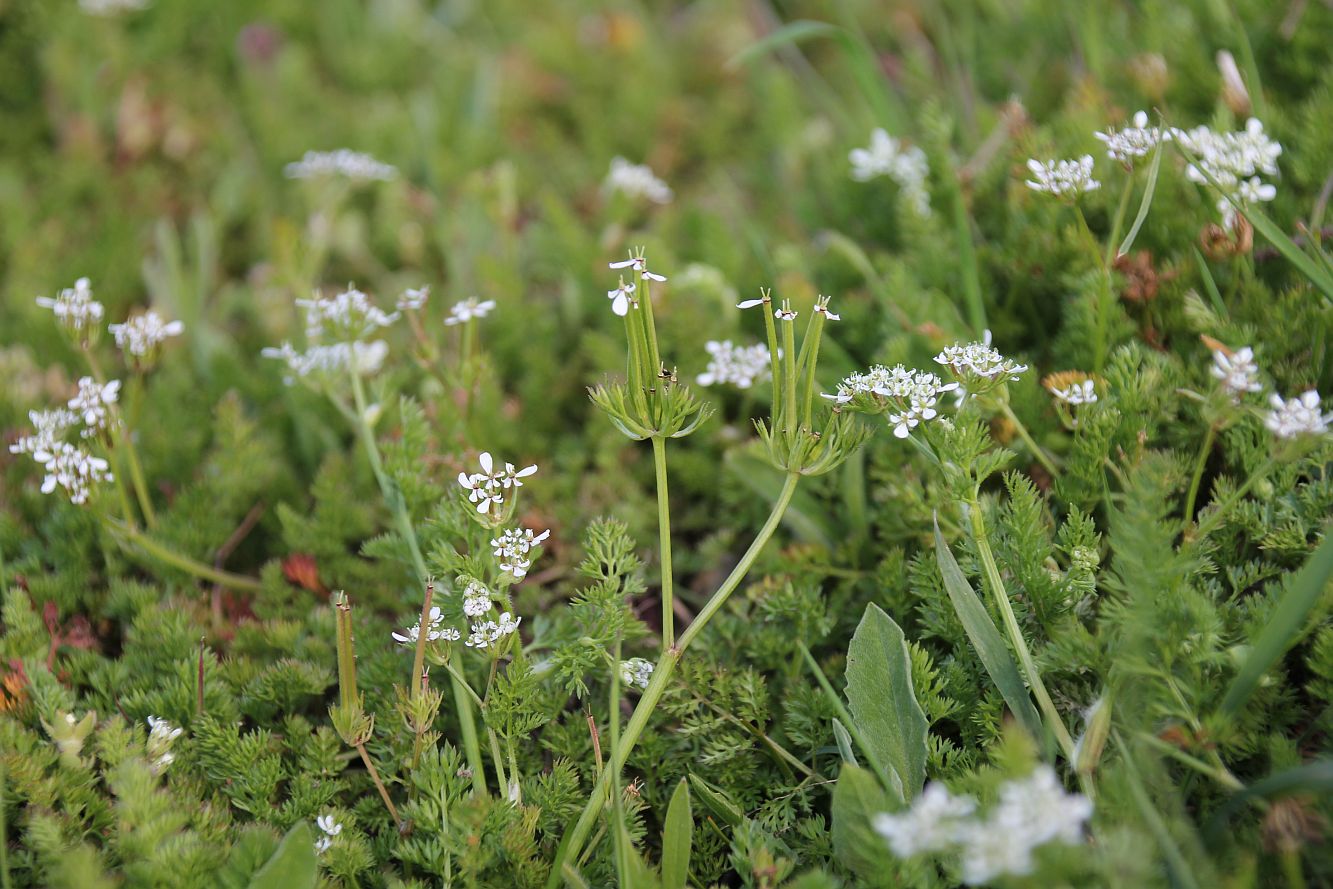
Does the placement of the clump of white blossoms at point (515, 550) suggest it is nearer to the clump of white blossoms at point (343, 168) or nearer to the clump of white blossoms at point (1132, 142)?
the clump of white blossoms at point (1132, 142)

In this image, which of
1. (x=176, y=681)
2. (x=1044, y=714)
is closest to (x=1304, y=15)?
(x=1044, y=714)

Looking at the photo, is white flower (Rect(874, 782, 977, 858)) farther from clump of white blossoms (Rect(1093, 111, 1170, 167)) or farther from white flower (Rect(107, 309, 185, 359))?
white flower (Rect(107, 309, 185, 359))

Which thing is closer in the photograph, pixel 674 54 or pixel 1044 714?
pixel 1044 714

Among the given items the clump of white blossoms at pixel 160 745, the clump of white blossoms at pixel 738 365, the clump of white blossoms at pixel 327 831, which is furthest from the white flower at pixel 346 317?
the clump of white blossoms at pixel 327 831

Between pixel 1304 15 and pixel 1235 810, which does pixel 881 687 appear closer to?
pixel 1235 810

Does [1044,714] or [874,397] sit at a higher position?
[874,397]

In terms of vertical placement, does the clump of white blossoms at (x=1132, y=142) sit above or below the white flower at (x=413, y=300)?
above
